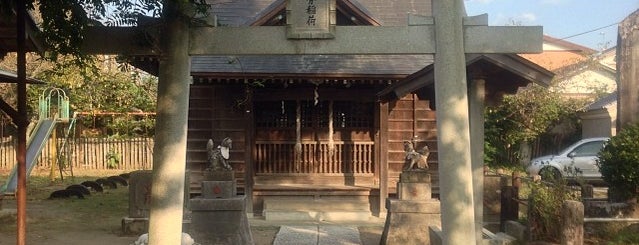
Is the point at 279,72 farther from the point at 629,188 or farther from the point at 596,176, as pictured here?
the point at 596,176

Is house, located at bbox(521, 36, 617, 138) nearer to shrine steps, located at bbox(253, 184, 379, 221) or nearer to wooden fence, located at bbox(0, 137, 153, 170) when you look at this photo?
shrine steps, located at bbox(253, 184, 379, 221)

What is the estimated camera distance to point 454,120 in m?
6.43

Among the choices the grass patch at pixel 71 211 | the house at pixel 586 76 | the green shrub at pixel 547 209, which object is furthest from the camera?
the house at pixel 586 76

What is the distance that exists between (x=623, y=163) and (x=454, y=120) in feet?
14.9

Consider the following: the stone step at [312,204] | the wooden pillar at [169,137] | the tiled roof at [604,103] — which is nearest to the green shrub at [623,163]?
the stone step at [312,204]

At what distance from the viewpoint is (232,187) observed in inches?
412

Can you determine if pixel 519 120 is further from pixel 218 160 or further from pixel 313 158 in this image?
pixel 218 160

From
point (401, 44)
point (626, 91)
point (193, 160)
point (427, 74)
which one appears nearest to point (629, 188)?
point (626, 91)

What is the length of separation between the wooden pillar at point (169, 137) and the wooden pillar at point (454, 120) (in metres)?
2.57

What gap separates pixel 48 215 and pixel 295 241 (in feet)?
19.9

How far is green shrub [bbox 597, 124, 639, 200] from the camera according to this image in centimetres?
946

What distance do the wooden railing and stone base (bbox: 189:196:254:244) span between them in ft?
14.3

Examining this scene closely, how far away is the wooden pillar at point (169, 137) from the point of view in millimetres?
6285

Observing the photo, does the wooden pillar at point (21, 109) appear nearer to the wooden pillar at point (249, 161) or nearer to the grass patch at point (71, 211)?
the grass patch at point (71, 211)
